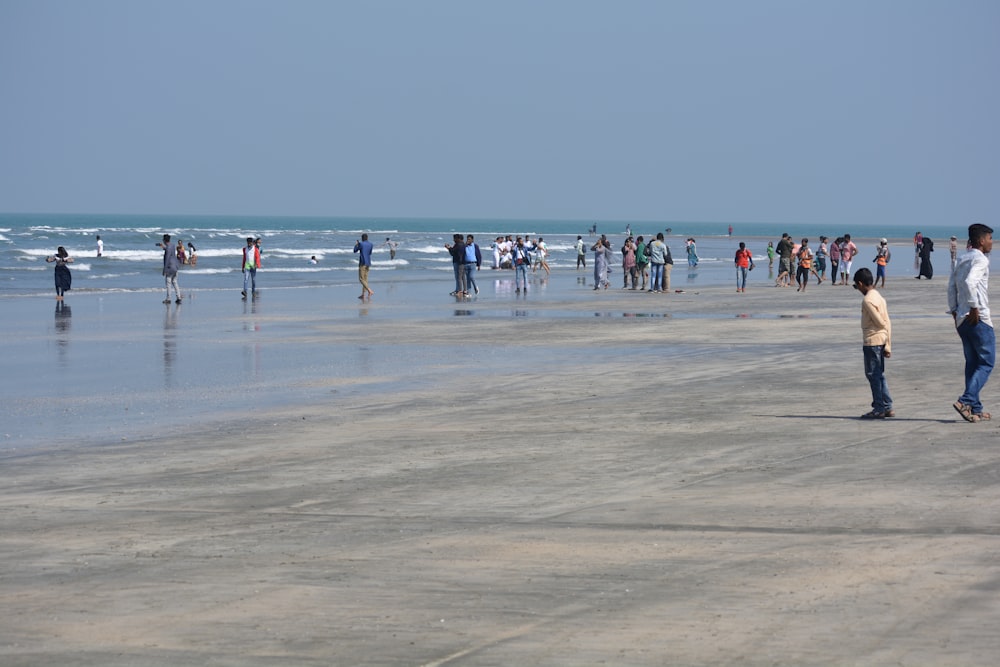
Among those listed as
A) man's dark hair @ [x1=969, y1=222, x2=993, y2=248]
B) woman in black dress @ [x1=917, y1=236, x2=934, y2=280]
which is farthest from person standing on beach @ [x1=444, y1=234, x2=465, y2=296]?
man's dark hair @ [x1=969, y1=222, x2=993, y2=248]

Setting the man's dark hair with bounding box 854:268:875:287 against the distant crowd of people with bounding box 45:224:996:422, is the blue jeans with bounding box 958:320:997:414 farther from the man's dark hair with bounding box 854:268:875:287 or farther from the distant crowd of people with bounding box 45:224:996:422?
the man's dark hair with bounding box 854:268:875:287

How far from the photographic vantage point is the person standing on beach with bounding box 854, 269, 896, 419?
1238cm

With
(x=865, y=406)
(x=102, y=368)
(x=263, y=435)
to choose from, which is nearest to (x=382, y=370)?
(x=102, y=368)

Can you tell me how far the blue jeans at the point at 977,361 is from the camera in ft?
39.0

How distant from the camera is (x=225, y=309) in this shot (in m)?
31.9

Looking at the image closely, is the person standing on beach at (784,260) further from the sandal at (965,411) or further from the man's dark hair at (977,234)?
the sandal at (965,411)

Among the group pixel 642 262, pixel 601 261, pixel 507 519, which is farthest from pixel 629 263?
pixel 507 519

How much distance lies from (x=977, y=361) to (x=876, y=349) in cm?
96

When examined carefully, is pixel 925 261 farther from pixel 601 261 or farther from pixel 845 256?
pixel 601 261

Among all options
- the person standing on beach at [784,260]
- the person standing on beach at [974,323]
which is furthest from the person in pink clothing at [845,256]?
the person standing on beach at [974,323]

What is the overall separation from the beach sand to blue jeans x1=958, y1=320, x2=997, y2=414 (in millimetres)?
348

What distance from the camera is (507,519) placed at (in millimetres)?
8289

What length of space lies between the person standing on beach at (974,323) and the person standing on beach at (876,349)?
2.27ft

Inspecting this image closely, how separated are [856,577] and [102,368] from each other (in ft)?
45.3
